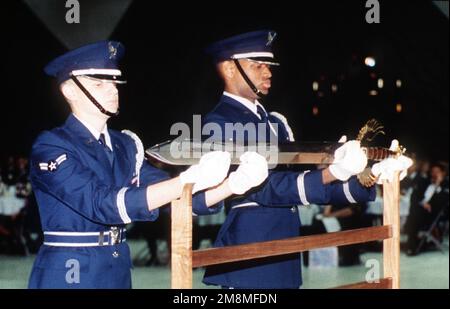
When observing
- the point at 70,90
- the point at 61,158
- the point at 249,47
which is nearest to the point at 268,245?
the point at 61,158

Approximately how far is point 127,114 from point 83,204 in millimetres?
8741

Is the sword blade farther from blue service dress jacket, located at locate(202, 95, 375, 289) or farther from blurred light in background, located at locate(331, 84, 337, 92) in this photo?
blurred light in background, located at locate(331, 84, 337, 92)

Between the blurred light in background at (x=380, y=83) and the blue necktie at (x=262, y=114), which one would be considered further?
the blurred light in background at (x=380, y=83)

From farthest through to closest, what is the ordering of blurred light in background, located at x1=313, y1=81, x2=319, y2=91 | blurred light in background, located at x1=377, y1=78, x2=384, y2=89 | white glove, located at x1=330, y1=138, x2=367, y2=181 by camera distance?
1. blurred light in background, located at x1=377, y1=78, x2=384, y2=89
2. blurred light in background, located at x1=313, y1=81, x2=319, y2=91
3. white glove, located at x1=330, y1=138, x2=367, y2=181

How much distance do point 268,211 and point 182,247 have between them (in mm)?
917

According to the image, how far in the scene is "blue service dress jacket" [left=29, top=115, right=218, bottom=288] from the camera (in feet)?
5.80

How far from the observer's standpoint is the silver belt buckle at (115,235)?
1.93 meters

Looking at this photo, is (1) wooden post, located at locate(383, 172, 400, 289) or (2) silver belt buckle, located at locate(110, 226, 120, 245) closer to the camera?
(2) silver belt buckle, located at locate(110, 226, 120, 245)

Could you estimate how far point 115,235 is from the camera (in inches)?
76.3

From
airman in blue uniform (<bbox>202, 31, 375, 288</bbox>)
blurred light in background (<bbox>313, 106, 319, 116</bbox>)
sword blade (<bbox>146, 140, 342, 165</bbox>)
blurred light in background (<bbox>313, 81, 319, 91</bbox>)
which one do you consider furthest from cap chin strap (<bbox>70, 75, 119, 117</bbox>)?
blurred light in background (<bbox>313, 106, 319, 116</bbox>)

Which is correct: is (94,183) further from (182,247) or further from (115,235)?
(182,247)

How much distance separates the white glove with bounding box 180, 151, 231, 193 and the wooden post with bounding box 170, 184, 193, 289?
0.20 ft

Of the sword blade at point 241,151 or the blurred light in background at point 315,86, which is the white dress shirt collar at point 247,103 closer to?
the sword blade at point 241,151

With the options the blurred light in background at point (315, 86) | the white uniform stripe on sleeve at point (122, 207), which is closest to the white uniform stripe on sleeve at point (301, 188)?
the white uniform stripe on sleeve at point (122, 207)
